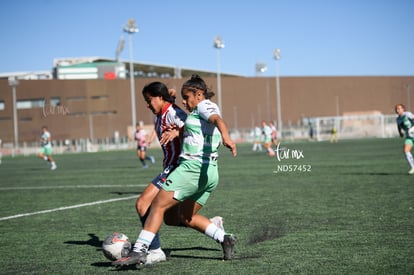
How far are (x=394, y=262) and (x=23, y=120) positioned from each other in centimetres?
7785

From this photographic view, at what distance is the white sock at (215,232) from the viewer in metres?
7.64

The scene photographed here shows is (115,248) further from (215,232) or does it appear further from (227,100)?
(227,100)

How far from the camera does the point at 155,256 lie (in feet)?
25.2

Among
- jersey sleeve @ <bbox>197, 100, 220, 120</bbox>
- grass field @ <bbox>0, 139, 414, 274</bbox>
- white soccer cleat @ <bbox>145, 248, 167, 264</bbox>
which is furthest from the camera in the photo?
white soccer cleat @ <bbox>145, 248, 167, 264</bbox>

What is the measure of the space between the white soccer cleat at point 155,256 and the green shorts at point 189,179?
89 centimetres

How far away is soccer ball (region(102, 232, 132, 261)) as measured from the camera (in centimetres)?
762

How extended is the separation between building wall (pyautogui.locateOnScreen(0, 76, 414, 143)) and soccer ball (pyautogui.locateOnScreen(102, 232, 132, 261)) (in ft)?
239

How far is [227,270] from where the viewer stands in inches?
275

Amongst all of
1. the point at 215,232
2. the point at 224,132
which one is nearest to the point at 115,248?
the point at 215,232

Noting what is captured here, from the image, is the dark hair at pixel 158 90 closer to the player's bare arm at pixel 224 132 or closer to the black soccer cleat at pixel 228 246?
the player's bare arm at pixel 224 132

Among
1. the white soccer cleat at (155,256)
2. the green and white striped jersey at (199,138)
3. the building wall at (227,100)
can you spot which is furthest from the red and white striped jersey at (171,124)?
the building wall at (227,100)

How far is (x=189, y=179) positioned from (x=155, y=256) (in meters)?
1.15

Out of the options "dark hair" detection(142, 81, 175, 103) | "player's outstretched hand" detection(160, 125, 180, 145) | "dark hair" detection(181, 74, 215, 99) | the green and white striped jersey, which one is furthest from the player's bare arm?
"dark hair" detection(142, 81, 175, 103)

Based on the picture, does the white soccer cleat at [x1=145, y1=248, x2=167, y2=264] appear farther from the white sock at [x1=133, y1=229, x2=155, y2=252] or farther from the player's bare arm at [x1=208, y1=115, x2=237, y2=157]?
the player's bare arm at [x1=208, y1=115, x2=237, y2=157]
